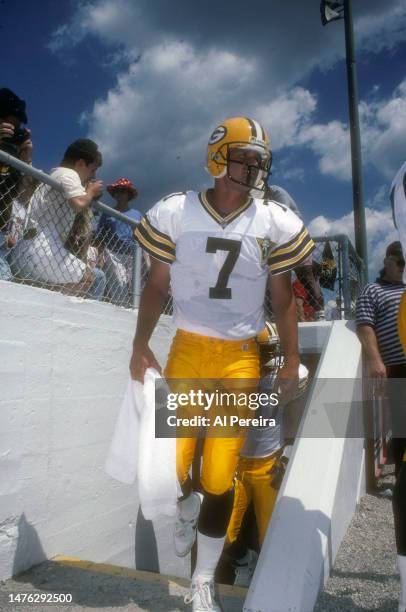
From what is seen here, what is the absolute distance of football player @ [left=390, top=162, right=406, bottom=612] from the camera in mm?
1859

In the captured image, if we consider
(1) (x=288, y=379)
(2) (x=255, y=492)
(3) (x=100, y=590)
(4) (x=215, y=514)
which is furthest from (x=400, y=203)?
(2) (x=255, y=492)

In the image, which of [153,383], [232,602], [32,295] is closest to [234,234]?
[153,383]

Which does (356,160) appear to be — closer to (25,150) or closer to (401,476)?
(25,150)

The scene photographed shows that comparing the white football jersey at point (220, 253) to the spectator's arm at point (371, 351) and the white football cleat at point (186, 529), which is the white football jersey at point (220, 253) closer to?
the white football cleat at point (186, 529)

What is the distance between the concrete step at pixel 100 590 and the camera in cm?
247

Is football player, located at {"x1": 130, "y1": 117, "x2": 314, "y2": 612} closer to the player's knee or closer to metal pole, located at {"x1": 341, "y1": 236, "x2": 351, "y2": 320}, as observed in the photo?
the player's knee

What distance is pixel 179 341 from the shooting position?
280 cm

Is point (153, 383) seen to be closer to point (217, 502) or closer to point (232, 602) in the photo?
point (217, 502)

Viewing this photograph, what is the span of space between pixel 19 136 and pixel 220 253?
77.5 inches

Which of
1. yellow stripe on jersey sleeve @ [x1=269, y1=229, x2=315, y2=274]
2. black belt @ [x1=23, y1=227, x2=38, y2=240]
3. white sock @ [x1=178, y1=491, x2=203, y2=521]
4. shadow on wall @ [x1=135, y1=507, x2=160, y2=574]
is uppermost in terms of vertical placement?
black belt @ [x1=23, y1=227, x2=38, y2=240]

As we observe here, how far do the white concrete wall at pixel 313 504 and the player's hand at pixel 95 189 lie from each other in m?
2.09

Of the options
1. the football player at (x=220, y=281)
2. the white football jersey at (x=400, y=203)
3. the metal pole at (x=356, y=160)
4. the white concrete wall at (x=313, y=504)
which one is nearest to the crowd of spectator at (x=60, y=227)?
the football player at (x=220, y=281)

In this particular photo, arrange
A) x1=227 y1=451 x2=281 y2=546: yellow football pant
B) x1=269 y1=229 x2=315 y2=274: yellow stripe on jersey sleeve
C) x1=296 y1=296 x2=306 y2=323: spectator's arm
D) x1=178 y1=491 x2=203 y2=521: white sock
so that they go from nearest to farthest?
x1=269 y1=229 x2=315 y2=274: yellow stripe on jersey sleeve < x1=178 y1=491 x2=203 y2=521: white sock < x1=227 y1=451 x2=281 y2=546: yellow football pant < x1=296 y1=296 x2=306 y2=323: spectator's arm

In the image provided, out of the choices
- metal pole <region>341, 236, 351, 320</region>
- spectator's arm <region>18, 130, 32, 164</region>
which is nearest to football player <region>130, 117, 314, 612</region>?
spectator's arm <region>18, 130, 32, 164</region>
